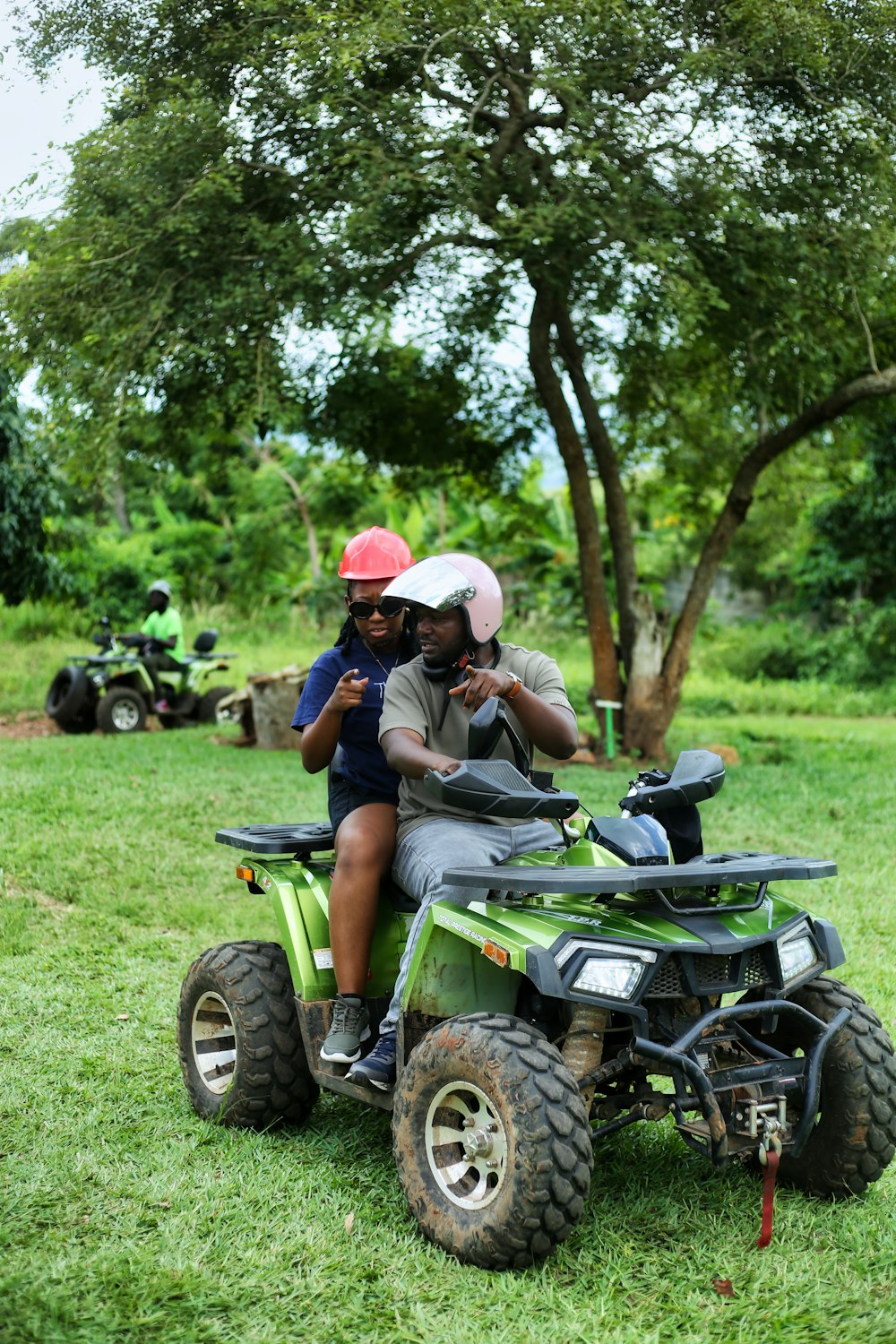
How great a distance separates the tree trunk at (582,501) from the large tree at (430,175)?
2.60 feet

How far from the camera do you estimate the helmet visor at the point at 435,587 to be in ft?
12.0

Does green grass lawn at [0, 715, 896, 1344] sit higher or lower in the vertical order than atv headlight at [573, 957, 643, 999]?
lower

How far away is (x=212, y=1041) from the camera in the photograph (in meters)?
4.51

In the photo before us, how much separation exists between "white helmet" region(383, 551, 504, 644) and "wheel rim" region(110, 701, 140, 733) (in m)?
11.1

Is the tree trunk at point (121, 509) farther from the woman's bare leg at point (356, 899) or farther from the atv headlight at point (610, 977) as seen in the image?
the atv headlight at point (610, 977)

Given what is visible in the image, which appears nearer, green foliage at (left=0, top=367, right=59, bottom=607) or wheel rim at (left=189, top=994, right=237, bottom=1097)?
wheel rim at (left=189, top=994, right=237, bottom=1097)

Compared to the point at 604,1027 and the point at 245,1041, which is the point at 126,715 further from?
the point at 604,1027

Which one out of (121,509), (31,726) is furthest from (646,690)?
(121,509)

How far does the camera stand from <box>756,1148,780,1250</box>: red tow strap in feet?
10.5

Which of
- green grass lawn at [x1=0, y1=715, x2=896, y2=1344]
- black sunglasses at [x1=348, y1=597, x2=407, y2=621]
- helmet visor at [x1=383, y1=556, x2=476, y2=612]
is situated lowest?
green grass lawn at [x1=0, y1=715, x2=896, y2=1344]

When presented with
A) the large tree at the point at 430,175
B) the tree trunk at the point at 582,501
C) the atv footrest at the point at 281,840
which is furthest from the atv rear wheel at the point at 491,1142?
the tree trunk at the point at 582,501

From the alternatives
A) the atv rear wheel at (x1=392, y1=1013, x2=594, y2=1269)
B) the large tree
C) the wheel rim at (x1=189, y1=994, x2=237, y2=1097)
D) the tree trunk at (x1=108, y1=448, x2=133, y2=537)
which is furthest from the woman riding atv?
the tree trunk at (x1=108, y1=448, x2=133, y2=537)

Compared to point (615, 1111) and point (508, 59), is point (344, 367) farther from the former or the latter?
point (615, 1111)

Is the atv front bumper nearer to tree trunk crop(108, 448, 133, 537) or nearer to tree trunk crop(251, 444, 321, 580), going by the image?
tree trunk crop(251, 444, 321, 580)
